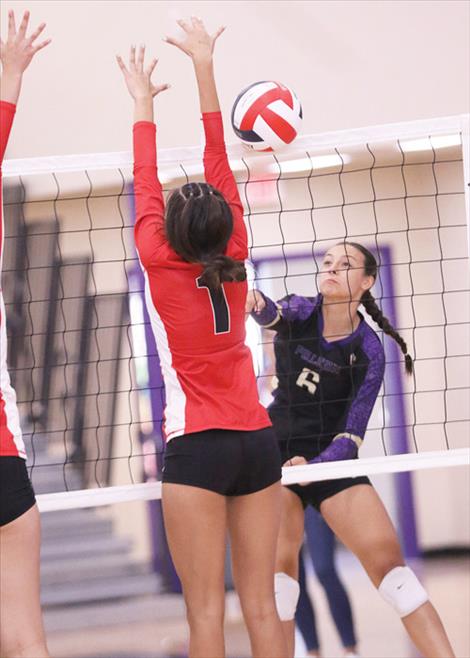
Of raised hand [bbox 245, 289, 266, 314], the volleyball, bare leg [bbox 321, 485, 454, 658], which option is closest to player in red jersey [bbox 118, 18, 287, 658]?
the volleyball

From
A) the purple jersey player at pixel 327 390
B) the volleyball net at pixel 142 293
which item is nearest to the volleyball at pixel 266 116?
the purple jersey player at pixel 327 390

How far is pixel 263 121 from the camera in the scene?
2.91 m

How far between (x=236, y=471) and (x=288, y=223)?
3718mm

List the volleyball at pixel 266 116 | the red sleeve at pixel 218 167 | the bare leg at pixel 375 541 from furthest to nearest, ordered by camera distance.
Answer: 1. the bare leg at pixel 375 541
2. the volleyball at pixel 266 116
3. the red sleeve at pixel 218 167

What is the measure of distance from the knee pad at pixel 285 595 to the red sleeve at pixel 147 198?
5.03 feet

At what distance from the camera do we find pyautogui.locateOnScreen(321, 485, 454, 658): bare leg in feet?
10.5

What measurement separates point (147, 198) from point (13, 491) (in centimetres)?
88

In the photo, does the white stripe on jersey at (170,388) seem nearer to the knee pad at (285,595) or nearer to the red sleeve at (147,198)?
the red sleeve at (147,198)

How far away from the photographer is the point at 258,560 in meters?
2.46

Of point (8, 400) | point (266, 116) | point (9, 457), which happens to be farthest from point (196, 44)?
point (9, 457)

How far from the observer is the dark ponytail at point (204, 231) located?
236 centimetres

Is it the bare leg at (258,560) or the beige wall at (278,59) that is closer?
the bare leg at (258,560)

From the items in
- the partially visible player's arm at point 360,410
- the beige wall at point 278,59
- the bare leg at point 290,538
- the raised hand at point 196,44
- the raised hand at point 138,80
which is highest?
the beige wall at point 278,59

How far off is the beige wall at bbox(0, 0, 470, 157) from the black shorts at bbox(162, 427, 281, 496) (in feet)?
10.5
